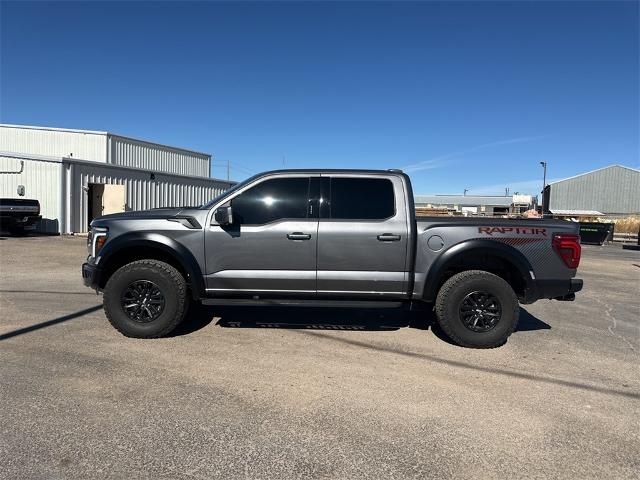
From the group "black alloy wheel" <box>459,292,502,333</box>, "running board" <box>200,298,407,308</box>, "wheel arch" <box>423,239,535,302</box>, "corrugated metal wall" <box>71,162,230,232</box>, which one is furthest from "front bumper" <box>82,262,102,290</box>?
"corrugated metal wall" <box>71,162,230,232</box>

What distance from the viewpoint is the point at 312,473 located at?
282 cm

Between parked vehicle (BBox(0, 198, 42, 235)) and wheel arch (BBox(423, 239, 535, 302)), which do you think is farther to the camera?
parked vehicle (BBox(0, 198, 42, 235))

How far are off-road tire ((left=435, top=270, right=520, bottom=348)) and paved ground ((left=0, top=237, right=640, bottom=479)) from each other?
7.4 inches

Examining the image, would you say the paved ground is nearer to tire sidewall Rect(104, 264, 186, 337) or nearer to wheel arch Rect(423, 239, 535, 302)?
tire sidewall Rect(104, 264, 186, 337)

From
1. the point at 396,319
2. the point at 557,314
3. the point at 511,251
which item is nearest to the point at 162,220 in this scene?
the point at 396,319

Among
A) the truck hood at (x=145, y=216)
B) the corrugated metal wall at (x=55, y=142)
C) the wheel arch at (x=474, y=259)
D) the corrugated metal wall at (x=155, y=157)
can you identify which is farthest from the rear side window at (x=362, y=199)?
the corrugated metal wall at (x=55, y=142)

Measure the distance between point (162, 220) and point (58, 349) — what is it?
173 centimetres

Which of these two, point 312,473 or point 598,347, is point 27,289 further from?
point 598,347

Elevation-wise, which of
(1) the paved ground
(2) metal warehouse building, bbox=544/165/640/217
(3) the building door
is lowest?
(1) the paved ground

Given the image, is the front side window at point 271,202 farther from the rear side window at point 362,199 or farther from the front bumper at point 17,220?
the front bumper at point 17,220

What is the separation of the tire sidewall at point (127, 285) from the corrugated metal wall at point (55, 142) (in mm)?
31660

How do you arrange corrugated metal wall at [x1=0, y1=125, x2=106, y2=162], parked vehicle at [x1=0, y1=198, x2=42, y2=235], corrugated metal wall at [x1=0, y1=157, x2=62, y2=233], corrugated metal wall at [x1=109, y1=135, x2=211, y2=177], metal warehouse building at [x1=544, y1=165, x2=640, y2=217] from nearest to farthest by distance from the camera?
1. parked vehicle at [x1=0, y1=198, x2=42, y2=235]
2. corrugated metal wall at [x1=0, y1=157, x2=62, y2=233]
3. corrugated metal wall at [x1=0, y1=125, x2=106, y2=162]
4. corrugated metal wall at [x1=109, y1=135, x2=211, y2=177]
5. metal warehouse building at [x1=544, y1=165, x2=640, y2=217]

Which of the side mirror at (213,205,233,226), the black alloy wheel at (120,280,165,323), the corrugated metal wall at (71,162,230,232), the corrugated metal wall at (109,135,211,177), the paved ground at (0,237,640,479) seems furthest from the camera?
the corrugated metal wall at (109,135,211,177)

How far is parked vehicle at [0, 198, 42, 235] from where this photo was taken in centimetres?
1820
